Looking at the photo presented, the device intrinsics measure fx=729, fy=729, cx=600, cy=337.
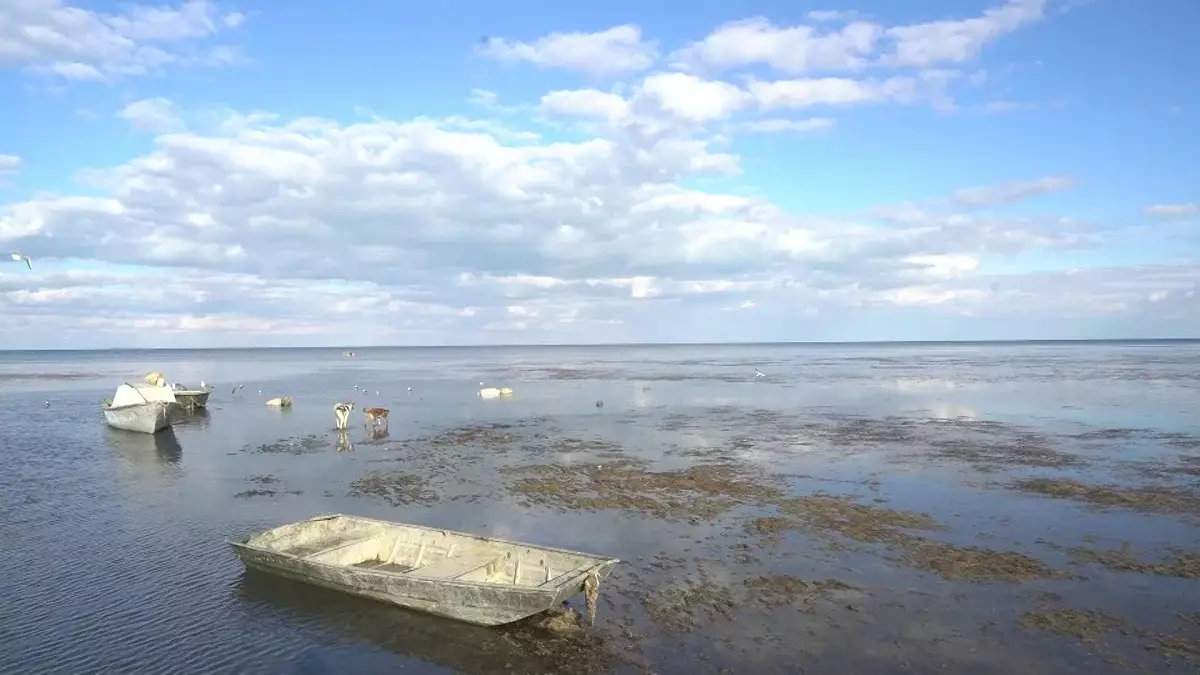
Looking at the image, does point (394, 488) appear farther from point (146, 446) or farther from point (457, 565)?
point (146, 446)

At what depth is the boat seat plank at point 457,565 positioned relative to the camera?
52.1 ft

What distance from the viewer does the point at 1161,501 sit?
22.6 metres

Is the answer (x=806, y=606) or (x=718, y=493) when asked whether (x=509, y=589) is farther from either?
(x=718, y=493)

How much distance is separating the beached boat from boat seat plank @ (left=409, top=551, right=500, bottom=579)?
22mm

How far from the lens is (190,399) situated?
5228cm

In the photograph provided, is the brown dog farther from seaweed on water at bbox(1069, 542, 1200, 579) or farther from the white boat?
seaweed on water at bbox(1069, 542, 1200, 579)

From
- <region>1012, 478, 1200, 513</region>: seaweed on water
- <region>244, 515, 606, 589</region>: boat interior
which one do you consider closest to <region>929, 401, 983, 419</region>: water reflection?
<region>1012, 478, 1200, 513</region>: seaweed on water

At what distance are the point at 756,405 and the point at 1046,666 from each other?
4251 centimetres

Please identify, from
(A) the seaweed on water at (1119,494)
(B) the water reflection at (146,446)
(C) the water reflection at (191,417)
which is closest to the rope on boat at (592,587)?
(A) the seaweed on water at (1119,494)

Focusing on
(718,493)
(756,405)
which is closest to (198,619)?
(718,493)

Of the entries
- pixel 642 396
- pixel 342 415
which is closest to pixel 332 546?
pixel 342 415

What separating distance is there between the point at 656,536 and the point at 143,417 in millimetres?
33615

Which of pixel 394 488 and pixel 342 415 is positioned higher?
pixel 342 415

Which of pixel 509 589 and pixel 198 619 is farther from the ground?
pixel 509 589
